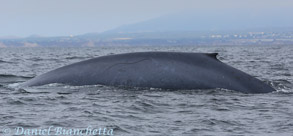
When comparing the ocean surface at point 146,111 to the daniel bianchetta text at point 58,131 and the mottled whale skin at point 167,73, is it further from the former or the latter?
the mottled whale skin at point 167,73

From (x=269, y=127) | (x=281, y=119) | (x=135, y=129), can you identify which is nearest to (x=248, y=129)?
(x=269, y=127)

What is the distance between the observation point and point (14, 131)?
6.52 meters

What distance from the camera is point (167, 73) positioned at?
30.7ft

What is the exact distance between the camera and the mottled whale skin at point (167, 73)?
30.3ft

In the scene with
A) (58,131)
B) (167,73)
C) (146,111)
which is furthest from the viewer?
(167,73)

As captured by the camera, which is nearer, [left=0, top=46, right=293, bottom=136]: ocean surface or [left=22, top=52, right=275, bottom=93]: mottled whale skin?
[left=0, top=46, right=293, bottom=136]: ocean surface

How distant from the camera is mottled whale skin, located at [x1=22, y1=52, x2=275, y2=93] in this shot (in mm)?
9250

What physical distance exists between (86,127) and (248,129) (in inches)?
97.9

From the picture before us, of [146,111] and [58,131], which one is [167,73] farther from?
[58,131]

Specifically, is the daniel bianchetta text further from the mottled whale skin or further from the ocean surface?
the mottled whale skin

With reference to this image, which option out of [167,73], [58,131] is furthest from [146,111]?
[58,131]

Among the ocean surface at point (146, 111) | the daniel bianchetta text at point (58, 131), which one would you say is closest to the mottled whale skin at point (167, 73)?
the ocean surface at point (146, 111)

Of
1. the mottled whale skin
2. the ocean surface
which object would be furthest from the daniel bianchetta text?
the mottled whale skin

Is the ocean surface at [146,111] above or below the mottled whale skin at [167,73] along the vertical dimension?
below
